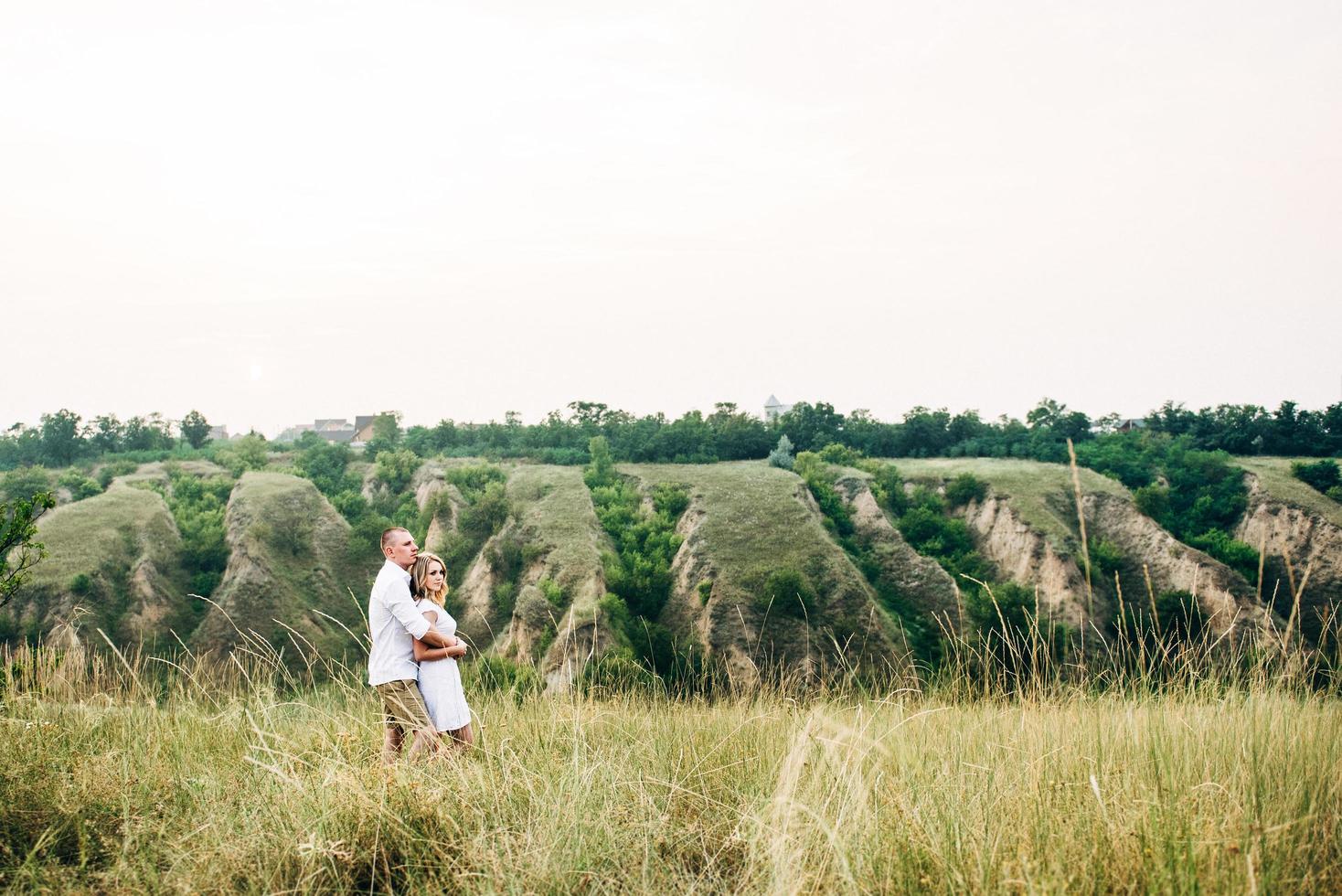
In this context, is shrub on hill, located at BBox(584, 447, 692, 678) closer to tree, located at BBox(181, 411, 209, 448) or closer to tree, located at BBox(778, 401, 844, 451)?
tree, located at BBox(778, 401, 844, 451)

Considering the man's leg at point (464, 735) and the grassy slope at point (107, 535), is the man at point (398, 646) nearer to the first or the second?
the man's leg at point (464, 735)

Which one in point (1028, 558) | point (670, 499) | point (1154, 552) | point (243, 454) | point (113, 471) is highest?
point (243, 454)

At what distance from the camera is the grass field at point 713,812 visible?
7.77ft

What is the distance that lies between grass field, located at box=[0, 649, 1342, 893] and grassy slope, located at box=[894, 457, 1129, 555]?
139 ft

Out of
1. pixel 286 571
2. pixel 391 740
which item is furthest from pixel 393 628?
pixel 286 571

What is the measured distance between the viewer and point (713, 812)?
3271 mm

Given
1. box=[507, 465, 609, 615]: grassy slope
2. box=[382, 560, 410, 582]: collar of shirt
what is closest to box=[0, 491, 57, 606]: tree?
box=[382, 560, 410, 582]: collar of shirt

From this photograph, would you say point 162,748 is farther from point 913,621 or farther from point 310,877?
point 913,621

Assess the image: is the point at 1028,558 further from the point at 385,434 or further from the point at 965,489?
the point at 385,434

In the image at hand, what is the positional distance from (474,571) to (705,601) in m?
13.6

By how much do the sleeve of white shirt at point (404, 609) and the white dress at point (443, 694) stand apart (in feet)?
0.23

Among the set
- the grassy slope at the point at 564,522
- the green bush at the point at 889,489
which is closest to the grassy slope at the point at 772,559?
the grassy slope at the point at 564,522

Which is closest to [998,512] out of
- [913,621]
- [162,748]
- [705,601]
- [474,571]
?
[913,621]

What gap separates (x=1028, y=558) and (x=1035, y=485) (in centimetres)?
664
